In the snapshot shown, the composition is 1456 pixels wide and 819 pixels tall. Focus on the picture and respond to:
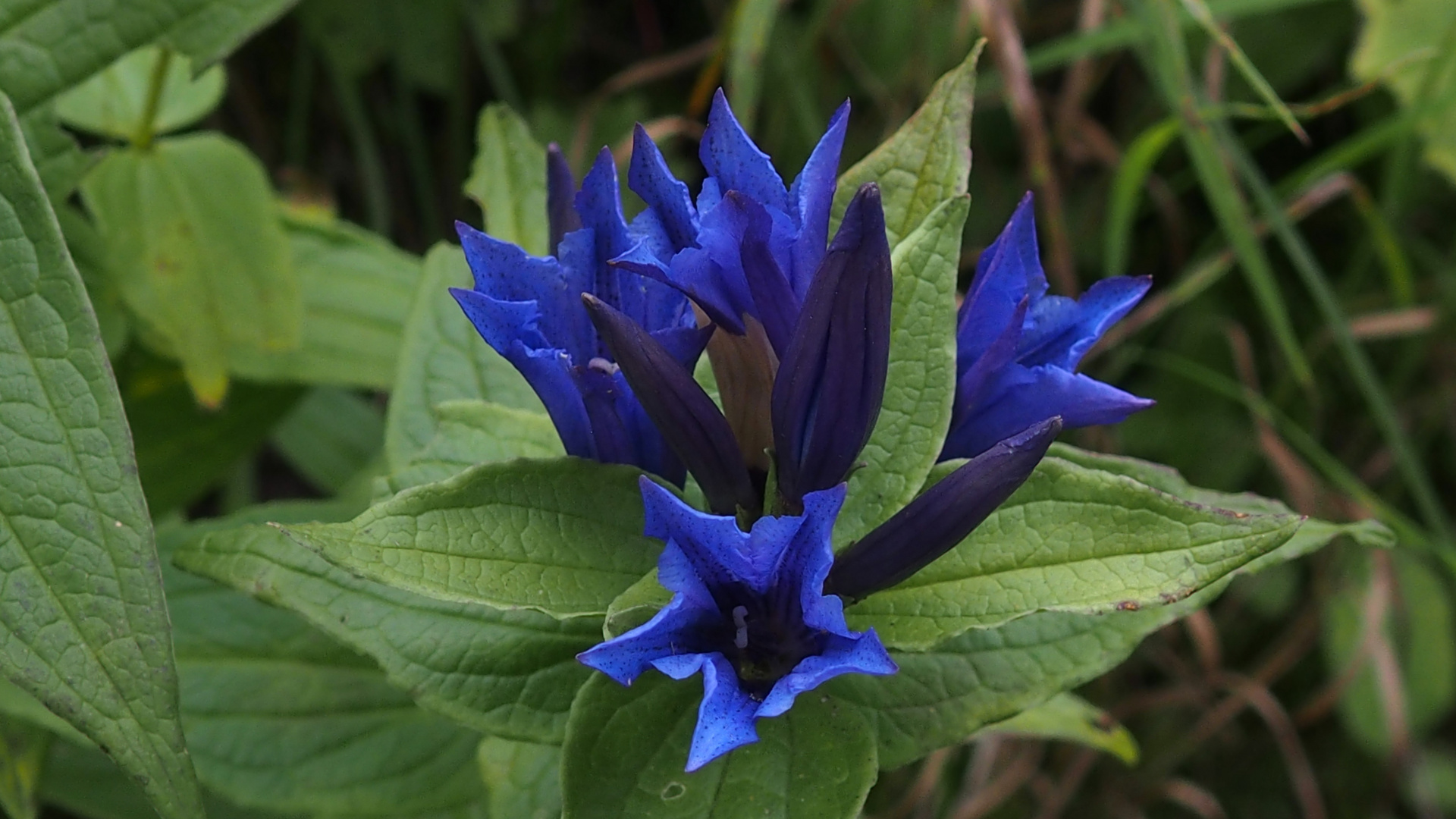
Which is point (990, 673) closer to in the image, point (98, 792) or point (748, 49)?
point (748, 49)

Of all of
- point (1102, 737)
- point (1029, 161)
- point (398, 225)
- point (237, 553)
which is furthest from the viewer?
point (398, 225)

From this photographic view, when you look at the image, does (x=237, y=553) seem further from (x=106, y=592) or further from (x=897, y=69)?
(x=897, y=69)

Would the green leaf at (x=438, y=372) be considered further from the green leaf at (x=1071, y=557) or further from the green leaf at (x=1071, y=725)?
the green leaf at (x=1071, y=725)

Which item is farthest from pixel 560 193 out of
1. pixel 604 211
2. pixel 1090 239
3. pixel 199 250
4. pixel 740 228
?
pixel 1090 239

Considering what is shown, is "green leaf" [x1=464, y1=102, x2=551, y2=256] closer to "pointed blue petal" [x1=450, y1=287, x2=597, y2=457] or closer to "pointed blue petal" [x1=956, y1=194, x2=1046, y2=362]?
"pointed blue petal" [x1=450, y1=287, x2=597, y2=457]

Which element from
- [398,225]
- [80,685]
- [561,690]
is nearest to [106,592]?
[80,685]

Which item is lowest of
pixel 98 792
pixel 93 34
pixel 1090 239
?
pixel 98 792
